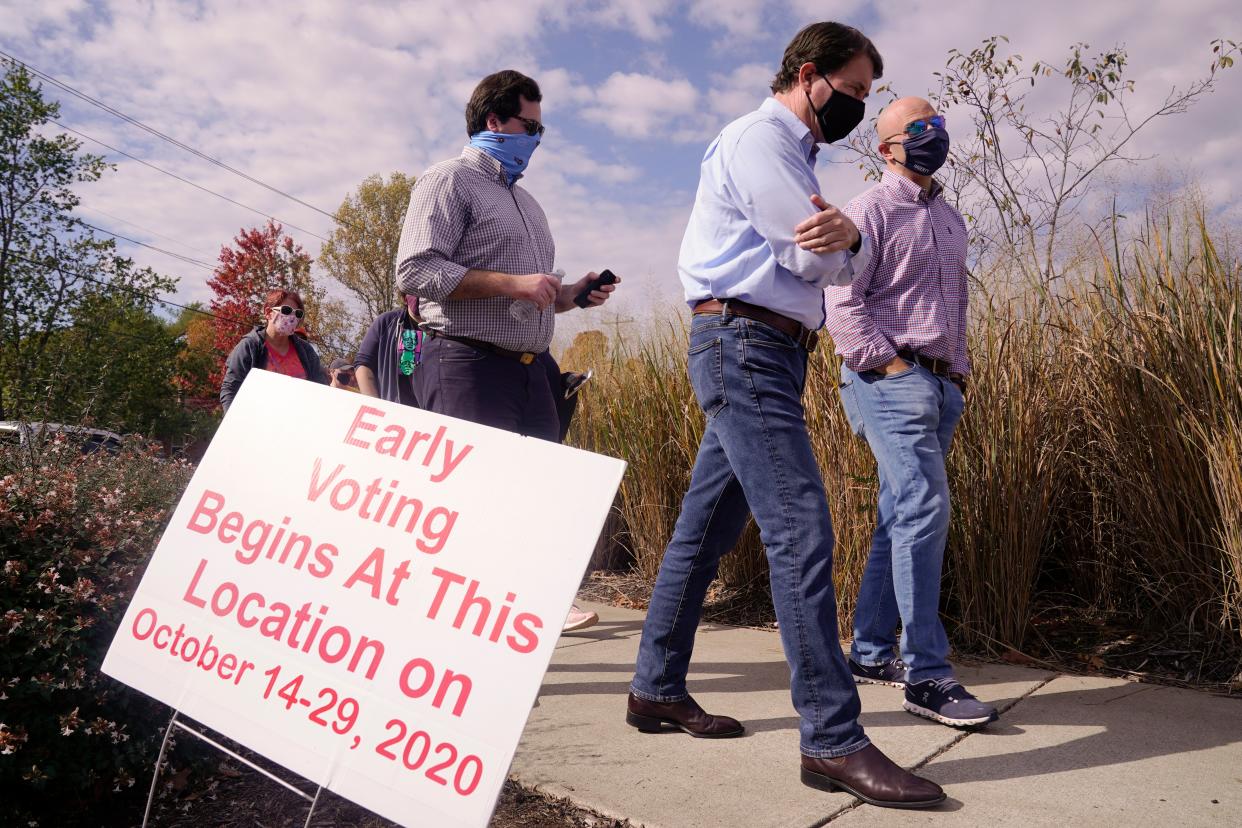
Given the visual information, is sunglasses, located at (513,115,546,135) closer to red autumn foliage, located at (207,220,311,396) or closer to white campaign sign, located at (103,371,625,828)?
white campaign sign, located at (103,371,625,828)

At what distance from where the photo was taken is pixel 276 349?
18.2ft

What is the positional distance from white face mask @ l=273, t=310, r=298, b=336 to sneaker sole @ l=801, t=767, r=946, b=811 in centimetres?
434

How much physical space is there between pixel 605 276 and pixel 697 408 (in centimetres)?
182

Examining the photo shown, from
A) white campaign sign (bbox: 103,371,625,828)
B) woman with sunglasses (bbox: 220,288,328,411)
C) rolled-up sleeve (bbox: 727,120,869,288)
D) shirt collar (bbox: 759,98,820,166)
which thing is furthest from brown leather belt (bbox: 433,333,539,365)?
woman with sunglasses (bbox: 220,288,328,411)

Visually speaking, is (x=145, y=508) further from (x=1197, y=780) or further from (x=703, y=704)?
(x=1197, y=780)

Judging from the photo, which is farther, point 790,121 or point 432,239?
point 432,239

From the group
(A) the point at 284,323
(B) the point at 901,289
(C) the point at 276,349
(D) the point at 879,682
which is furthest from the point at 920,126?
(C) the point at 276,349

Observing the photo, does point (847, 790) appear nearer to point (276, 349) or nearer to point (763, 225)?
point (763, 225)

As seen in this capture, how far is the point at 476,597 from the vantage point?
1737mm

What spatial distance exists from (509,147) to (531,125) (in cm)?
13

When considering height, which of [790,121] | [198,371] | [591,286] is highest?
[198,371]

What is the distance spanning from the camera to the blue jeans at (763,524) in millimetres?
2229

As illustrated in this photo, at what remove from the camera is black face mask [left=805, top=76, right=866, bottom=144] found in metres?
2.59

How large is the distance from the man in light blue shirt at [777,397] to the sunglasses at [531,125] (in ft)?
2.64
